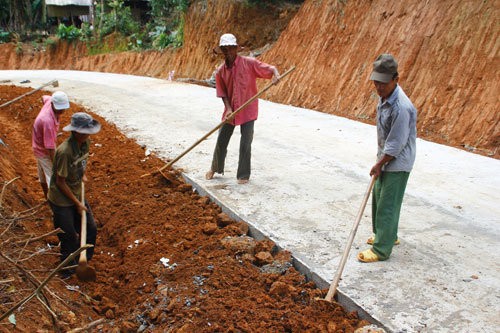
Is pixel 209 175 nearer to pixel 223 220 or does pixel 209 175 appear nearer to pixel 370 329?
pixel 223 220

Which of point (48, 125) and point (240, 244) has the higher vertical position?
point (48, 125)

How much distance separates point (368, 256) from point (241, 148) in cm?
257

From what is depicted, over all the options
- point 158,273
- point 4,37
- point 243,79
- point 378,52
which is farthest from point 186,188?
point 4,37

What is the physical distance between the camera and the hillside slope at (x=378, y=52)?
959 cm

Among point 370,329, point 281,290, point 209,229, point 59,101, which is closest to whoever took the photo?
point 370,329

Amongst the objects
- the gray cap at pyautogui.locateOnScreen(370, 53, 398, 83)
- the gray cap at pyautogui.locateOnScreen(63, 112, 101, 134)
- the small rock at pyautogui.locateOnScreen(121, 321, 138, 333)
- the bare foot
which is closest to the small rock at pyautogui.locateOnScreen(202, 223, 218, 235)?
the bare foot

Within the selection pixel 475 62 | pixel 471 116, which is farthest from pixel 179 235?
pixel 475 62

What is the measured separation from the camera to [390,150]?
405 cm

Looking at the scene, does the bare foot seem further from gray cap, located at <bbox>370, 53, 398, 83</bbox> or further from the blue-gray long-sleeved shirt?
gray cap, located at <bbox>370, 53, 398, 83</bbox>

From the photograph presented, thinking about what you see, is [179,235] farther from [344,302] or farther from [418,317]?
[418,317]

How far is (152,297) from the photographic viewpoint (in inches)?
165

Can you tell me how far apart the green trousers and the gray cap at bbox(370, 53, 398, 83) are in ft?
2.73

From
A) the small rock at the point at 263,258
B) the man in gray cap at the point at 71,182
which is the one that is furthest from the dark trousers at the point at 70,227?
the small rock at the point at 263,258

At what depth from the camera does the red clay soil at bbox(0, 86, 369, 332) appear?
12.0 feet
